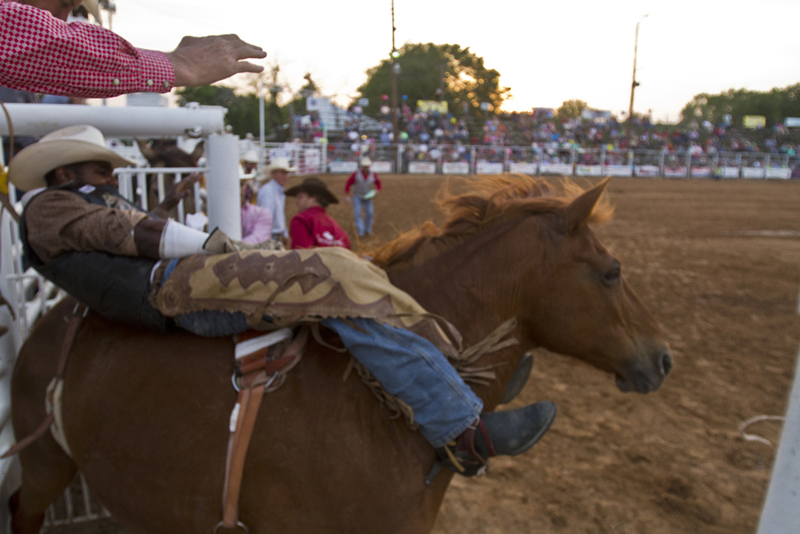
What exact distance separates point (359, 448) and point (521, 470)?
7.71 feet

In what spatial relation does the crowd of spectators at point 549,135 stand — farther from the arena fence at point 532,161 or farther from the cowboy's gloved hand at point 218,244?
the cowboy's gloved hand at point 218,244

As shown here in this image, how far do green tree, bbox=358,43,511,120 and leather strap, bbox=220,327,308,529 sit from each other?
5690 centimetres

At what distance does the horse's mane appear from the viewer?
2.35 m

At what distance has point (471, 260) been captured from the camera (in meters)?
2.32

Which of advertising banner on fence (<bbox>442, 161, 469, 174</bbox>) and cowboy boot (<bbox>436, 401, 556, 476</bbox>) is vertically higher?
advertising banner on fence (<bbox>442, 161, 469, 174</bbox>)

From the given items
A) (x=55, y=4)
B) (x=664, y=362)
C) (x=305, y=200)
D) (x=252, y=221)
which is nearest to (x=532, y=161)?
(x=305, y=200)

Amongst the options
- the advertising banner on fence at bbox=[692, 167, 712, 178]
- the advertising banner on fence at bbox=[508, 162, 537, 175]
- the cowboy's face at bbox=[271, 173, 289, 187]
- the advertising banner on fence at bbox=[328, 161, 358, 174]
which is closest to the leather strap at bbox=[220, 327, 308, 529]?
the cowboy's face at bbox=[271, 173, 289, 187]

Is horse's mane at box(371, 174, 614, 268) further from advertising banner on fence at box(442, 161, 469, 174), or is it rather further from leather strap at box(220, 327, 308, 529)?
advertising banner on fence at box(442, 161, 469, 174)

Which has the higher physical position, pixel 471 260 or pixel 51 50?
pixel 51 50

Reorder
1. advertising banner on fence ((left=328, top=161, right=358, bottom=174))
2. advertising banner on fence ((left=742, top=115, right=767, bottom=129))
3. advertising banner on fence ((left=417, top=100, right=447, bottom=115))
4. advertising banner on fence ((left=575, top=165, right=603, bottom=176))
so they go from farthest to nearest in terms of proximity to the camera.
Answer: advertising banner on fence ((left=742, top=115, right=767, bottom=129))
advertising banner on fence ((left=417, top=100, right=447, bottom=115))
advertising banner on fence ((left=575, top=165, right=603, bottom=176))
advertising banner on fence ((left=328, top=161, right=358, bottom=174))

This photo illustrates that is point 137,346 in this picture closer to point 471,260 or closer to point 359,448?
point 359,448

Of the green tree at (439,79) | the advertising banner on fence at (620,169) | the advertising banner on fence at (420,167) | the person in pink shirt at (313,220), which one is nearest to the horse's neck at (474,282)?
the person in pink shirt at (313,220)

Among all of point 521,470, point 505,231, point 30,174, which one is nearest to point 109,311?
point 30,174

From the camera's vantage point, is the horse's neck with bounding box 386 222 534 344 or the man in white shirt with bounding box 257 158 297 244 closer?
the horse's neck with bounding box 386 222 534 344
